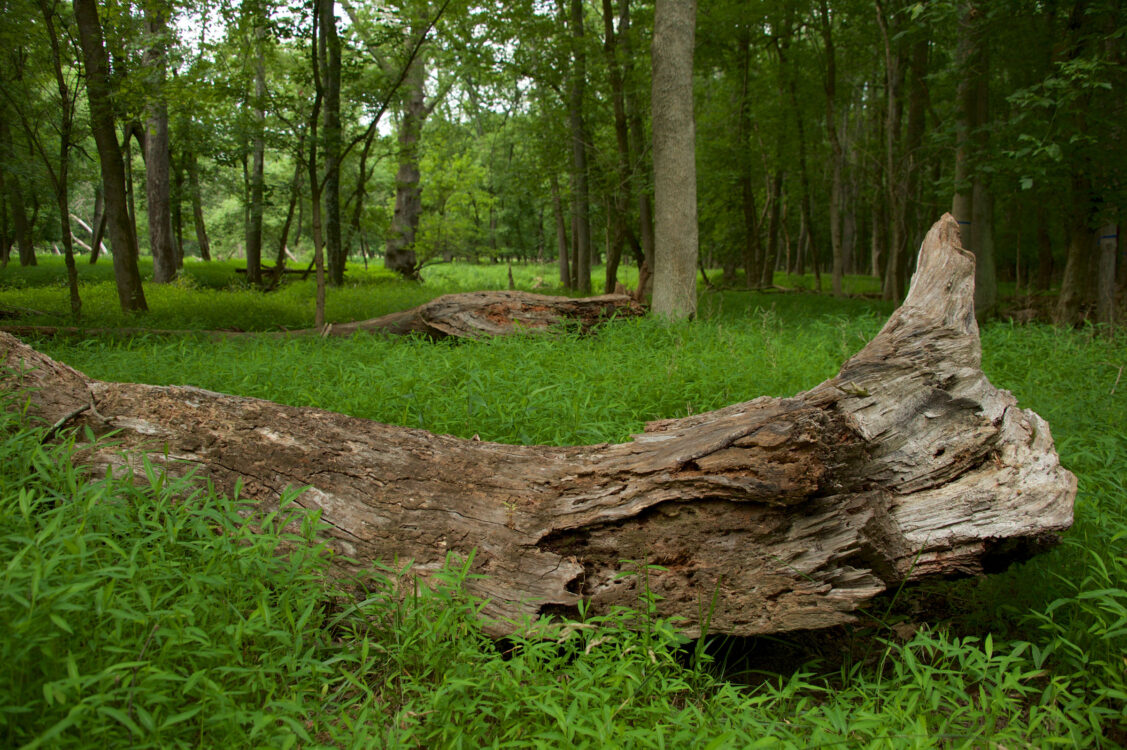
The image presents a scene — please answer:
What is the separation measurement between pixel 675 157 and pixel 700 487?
21.5 ft

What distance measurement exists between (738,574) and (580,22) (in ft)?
42.7

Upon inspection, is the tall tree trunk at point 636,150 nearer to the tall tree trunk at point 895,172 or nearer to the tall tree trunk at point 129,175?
the tall tree trunk at point 895,172

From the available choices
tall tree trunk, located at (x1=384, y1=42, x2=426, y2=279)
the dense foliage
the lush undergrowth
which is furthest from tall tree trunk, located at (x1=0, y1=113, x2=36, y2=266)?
the lush undergrowth

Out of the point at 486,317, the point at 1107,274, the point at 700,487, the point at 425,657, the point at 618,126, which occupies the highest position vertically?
the point at 618,126

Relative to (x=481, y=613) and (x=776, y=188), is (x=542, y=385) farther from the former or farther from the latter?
(x=776, y=188)

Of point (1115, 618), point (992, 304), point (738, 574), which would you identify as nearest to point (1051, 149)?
point (992, 304)

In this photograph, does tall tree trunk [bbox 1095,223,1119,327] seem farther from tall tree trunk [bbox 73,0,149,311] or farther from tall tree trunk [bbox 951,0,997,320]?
tall tree trunk [bbox 73,0,149,311]

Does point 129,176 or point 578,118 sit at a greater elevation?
point 578,118

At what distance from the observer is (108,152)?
884cm

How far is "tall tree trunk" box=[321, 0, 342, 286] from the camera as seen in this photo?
9.38 metres

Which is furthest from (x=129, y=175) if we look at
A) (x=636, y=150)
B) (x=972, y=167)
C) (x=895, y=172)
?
(x=972, y=167)

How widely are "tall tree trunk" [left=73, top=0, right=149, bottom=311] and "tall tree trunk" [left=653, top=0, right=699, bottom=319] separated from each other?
24.5ft

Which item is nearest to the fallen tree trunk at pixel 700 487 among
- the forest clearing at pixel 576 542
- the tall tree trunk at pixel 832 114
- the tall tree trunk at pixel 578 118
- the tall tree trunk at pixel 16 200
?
the forest clearing at pixel 576 542

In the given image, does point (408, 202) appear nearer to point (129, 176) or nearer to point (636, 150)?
point (129, 176)
